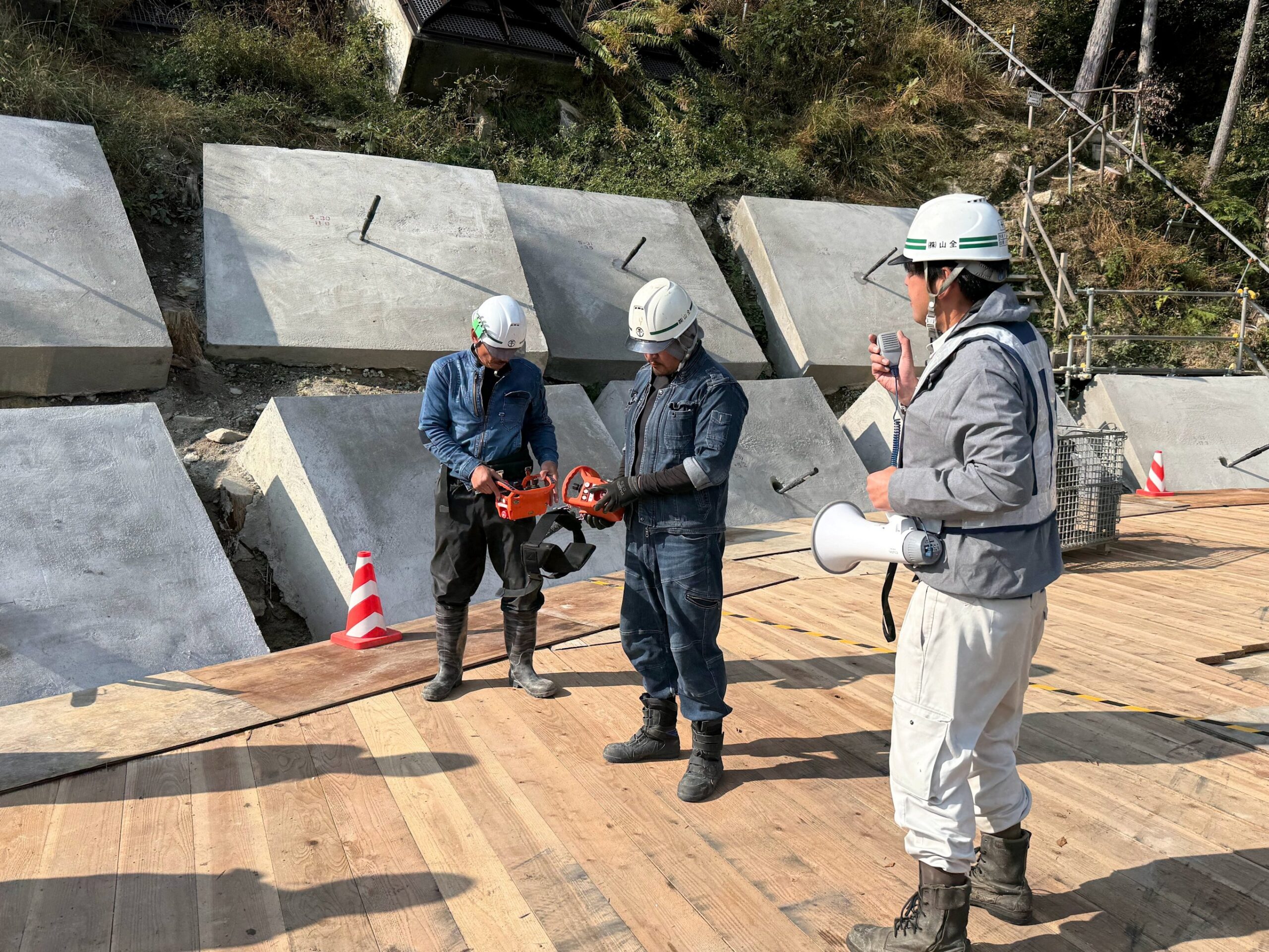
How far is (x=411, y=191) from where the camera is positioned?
343 inches

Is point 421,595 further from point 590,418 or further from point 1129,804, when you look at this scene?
point 1129,804

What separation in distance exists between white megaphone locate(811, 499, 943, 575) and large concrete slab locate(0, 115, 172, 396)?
5.61 metres

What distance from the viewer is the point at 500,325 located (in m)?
4.08

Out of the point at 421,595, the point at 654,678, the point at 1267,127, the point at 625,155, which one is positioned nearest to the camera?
the point at 654,678

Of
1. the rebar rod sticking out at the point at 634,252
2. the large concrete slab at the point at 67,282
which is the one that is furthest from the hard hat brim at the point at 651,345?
the rebar rod sticking out at the point at 634,252

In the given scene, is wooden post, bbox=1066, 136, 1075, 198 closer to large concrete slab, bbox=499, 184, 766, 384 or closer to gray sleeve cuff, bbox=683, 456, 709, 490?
large concrete slab, bbox=499, 184, 766, 384

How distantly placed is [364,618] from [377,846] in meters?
1.96

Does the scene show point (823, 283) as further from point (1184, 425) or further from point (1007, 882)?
point (1007, 882)

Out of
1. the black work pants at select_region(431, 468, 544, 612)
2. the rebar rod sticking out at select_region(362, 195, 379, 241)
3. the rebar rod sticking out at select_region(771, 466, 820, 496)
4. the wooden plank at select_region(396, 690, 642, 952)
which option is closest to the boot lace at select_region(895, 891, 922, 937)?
the wooden plank at select_region(396, 690, 642, 952)

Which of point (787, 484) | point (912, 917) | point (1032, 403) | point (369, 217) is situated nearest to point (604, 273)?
point (369, 217)

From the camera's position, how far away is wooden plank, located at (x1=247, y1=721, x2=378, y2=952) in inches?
99.6

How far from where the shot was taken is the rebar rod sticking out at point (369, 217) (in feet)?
25.5

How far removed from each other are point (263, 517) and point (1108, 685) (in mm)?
5030

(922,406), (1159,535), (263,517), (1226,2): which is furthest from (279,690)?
(1226,2)
